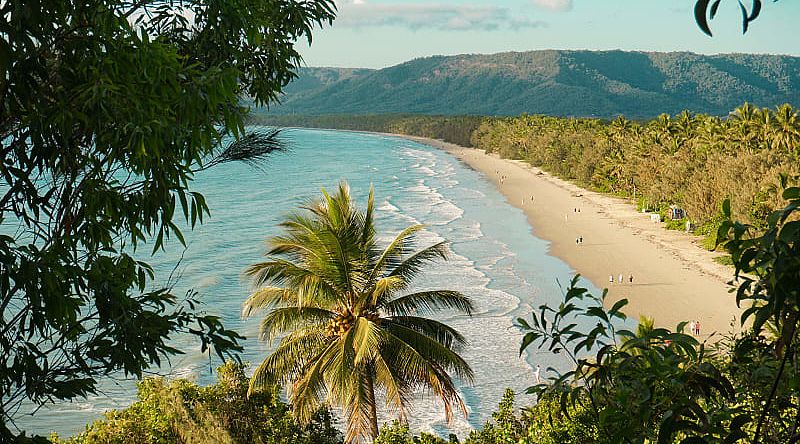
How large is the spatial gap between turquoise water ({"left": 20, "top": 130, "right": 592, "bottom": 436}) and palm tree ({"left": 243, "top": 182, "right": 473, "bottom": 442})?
1577mm

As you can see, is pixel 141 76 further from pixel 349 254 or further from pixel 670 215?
pixel 670 215

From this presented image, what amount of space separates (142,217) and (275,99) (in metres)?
2.30

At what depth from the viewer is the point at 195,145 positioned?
4555mm

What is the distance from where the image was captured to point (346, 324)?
14.9 metres

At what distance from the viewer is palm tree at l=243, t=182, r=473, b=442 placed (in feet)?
45.3

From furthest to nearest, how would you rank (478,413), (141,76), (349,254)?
(478,413) → (349,254) → (141,76)

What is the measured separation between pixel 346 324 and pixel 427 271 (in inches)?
928

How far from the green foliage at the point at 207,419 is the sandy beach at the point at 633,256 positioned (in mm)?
8388

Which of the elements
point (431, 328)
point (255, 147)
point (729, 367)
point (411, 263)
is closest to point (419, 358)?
point (431, 328)

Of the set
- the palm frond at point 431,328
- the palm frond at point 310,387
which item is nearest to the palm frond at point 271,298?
the palm frond at point 310,387

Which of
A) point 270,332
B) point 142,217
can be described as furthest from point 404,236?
point 142,217

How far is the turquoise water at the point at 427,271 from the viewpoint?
23125 millimetres

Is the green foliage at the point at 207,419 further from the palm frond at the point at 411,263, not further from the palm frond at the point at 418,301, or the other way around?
the palm frond at the point at 411,263

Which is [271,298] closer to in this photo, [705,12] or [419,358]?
[419,358]
